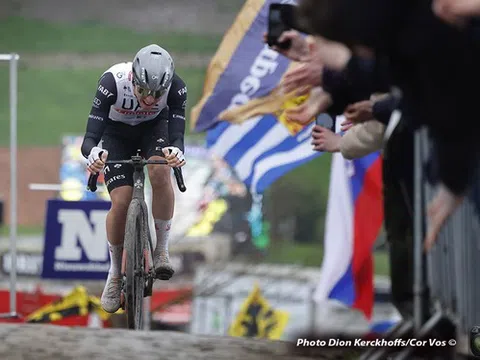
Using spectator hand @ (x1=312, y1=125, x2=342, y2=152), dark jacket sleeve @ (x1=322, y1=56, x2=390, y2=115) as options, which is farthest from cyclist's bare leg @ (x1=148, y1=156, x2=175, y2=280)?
dark jacket sleeve @ (x1=322, y1=56, x2=390, y2=115)

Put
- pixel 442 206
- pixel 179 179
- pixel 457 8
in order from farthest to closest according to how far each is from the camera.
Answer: pixel 179 179
pixel 442 206
pixel 457 8

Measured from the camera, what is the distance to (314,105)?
6355 mm

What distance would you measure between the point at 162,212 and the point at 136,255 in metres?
0.31

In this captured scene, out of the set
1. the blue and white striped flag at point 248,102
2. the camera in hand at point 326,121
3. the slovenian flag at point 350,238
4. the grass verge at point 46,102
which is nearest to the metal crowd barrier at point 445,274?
the camera in hand at point 326,121

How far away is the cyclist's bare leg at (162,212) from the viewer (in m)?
7.34

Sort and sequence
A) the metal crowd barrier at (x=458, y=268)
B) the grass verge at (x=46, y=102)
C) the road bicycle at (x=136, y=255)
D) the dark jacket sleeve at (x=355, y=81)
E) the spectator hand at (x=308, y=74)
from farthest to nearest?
the grass verge at (x=46, y=102)
the road bicycle at (x=136, y=255)
the metal crowd barrier at (x=458, y=268)
the spectator hand at (x=308, y=74)
the dark jacket sleeve at (x=355, y=81)

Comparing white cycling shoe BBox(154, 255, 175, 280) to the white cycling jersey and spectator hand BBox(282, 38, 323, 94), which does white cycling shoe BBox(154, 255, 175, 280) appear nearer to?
the white cycling jersey

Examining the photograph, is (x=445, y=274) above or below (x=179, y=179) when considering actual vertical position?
below

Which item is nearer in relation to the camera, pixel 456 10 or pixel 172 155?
pixel 456 10

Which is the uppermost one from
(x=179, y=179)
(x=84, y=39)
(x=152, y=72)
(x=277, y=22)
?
(x=84, y=39)

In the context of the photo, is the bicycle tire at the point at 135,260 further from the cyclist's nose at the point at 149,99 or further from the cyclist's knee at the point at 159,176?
the cyclist's nose at the point at 149,99

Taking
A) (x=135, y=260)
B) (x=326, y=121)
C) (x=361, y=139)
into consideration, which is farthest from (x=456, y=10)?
(x=135, y=260)

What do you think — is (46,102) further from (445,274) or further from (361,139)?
(445,274)

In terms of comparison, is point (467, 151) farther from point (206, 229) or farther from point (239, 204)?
point (206, 229)
